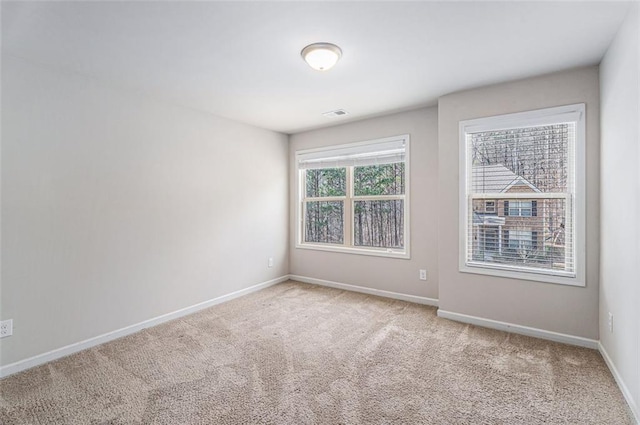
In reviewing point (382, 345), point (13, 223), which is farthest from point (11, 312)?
point (382, 345)

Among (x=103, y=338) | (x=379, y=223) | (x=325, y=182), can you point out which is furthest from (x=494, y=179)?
(x=103, y=338)

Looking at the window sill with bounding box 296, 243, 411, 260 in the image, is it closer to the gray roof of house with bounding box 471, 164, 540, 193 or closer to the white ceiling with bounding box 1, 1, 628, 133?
the gray roof of house with bounding box 471, 164, 540, 193

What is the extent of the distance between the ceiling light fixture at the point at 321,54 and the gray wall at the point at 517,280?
62.6 inches

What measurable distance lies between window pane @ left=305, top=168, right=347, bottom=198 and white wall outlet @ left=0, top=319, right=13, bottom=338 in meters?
3.61

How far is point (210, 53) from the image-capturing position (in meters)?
2.37

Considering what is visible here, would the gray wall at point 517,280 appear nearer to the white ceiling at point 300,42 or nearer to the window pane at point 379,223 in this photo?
the white ceiling at point 300,42

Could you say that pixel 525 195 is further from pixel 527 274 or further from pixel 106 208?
pixel 106 208

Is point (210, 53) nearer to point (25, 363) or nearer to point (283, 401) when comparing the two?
point (283, 401)

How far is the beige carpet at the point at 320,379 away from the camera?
6.08ft

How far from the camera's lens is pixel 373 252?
4230 mm

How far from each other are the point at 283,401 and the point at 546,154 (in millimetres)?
3065

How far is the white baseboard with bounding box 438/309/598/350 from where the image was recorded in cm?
266

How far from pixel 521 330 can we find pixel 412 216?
5.36 ft

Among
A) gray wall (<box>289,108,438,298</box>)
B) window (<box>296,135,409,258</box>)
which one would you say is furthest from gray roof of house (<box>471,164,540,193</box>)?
window (<box>296,135,409,258</box>)
